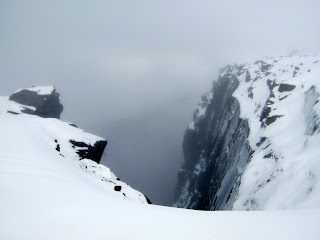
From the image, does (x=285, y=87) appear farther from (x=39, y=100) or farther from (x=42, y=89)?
(x=42, y=89)

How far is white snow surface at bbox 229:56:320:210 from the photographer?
17031 mm

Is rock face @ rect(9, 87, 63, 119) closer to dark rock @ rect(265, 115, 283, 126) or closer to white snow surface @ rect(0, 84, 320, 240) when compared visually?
dark rock @ rect(265, 115, 283, 126)

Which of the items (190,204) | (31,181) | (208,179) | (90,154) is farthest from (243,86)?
(31,181)

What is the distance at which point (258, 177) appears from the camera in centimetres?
2603

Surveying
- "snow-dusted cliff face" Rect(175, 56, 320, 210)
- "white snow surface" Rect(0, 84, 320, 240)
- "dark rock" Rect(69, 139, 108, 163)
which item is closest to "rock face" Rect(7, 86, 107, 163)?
"dark rock" Rect(69, 139, 108, 163)

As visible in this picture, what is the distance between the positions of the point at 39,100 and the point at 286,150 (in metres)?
59.3

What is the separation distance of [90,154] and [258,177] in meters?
24.3

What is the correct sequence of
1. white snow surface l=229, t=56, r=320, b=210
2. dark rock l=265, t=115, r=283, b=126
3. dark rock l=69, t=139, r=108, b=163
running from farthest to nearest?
dark rock l=265, t=115, r=283, b=126 → dark rock l=69, t=139, r=108, b=163 → white snow surface l=229, t=56, r=320, b=210

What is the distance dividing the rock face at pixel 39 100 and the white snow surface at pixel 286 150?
5134 cm

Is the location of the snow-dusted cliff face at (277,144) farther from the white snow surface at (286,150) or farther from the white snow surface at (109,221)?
the white snow surface at (109,221)

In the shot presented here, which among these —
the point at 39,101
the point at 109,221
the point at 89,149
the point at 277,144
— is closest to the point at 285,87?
the point at 277,144

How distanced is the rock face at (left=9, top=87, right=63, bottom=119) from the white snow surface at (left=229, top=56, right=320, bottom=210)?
51.3 m

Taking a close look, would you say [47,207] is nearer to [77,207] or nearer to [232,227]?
[77,207]

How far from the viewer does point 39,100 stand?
2426 inches
